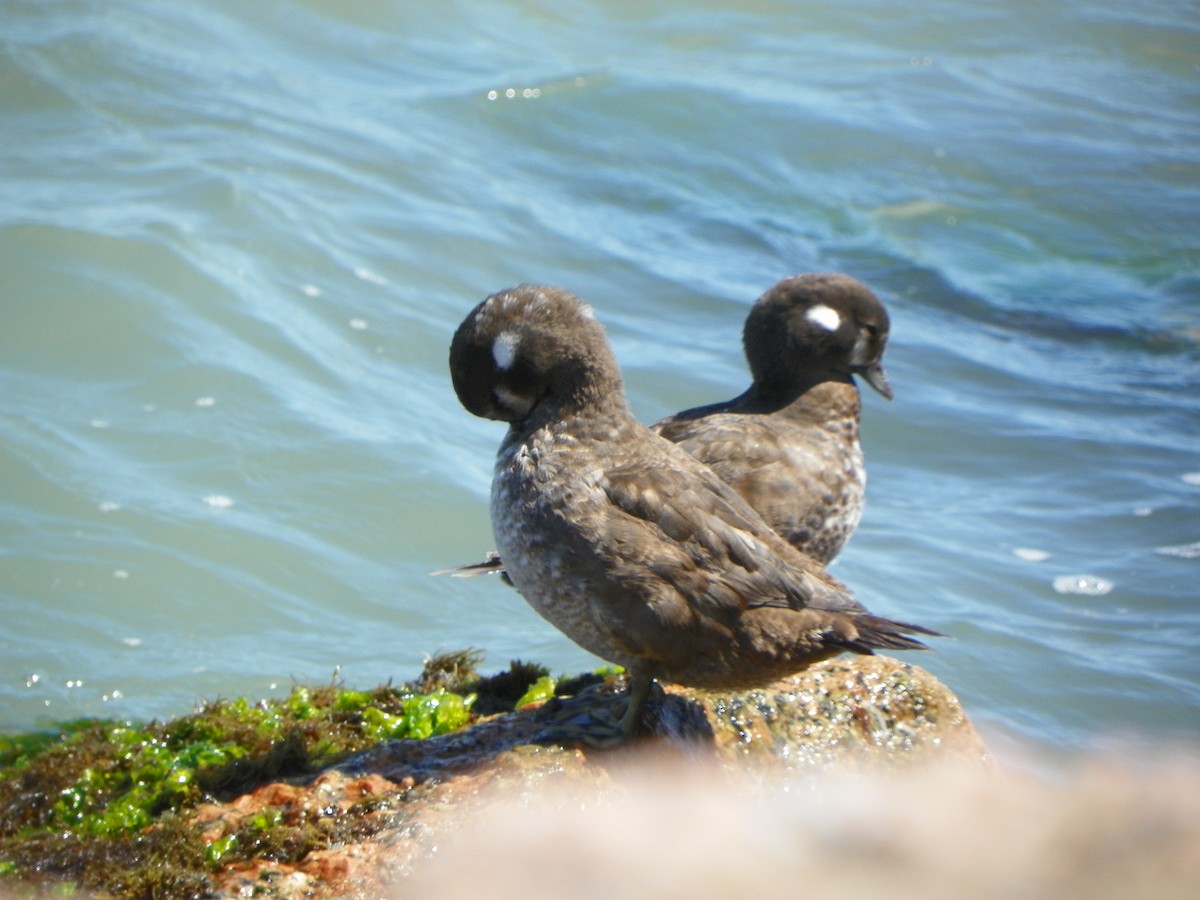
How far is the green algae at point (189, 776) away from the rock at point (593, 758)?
100mm

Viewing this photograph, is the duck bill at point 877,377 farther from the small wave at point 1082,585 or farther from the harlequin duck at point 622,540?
the small wave at point 1082,585

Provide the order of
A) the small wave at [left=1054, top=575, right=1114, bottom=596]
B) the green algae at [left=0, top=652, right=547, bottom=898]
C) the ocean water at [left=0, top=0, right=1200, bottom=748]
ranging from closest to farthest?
1. the green algae at [left=0, top=652, right=547, bottom=898]
2. the ocean water at [left=0, top=0, right=1200, bottom=748]
3. the small wave at [left=1054, top=575, right=1114, bottom=596]

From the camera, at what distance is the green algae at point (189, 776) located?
13.1 ft

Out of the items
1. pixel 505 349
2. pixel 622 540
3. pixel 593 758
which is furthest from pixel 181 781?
pixel 505 349

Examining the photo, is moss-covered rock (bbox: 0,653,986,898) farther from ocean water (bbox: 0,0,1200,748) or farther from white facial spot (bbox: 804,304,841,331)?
white facial spot (bbox: 804,304,841,331)

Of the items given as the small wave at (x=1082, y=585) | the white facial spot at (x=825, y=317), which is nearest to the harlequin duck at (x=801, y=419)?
the white facial spot at (x=825, y=317)

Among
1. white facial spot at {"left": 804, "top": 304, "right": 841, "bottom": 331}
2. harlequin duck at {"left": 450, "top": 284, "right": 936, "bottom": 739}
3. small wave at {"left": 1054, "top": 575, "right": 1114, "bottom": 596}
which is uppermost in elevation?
white facial spot at {"left": 804, "top": 304, "right": 841, "bottom": 331}

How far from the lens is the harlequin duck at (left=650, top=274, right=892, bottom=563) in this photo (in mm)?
6074

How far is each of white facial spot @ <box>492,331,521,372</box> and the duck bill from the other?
2.71m

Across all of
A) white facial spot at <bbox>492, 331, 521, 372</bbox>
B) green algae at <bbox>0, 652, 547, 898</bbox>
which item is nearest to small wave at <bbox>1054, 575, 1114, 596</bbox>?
green algae at <bbox>0, 652, 547, 898</bbox>

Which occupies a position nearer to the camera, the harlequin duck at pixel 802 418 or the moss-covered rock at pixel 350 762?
the moss-covered rock at pixel 350 762

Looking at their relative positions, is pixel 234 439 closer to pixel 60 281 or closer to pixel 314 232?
pixel 60 281

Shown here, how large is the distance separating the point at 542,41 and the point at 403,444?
36.7ft

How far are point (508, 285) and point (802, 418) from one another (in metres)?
6.76
